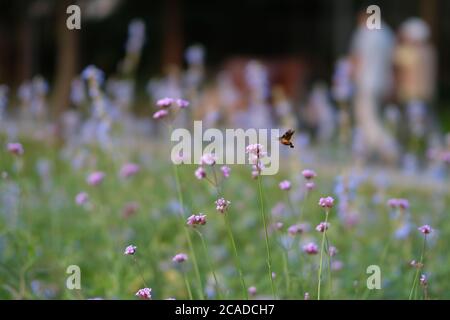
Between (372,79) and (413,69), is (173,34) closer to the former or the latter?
(413,69)

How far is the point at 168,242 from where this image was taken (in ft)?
13.1

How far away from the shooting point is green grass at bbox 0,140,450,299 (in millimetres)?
2871

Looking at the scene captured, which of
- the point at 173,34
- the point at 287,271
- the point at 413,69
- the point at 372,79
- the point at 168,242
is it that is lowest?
the point at 168,242

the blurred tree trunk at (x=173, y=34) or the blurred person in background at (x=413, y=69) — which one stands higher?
the blurred tree trunk at (x=173, y=34)

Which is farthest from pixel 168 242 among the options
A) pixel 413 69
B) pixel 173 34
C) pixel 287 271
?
pixel 173 34

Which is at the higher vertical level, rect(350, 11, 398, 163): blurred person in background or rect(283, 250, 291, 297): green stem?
rect(350, 11, 398, 163): blurred person in background

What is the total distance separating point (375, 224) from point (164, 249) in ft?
3.93

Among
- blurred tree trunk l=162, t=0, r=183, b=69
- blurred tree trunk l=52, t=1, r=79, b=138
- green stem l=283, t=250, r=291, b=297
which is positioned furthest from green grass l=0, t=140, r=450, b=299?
blurred tree trunk l=162, t=0, r=183, b=69

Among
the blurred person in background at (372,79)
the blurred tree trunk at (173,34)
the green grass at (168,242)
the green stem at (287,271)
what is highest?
the blurred tree trunk at (173,34)

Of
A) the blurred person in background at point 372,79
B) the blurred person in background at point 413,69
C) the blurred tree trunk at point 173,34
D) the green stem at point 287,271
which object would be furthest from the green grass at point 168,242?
the blurred tree trunk at point 173,34

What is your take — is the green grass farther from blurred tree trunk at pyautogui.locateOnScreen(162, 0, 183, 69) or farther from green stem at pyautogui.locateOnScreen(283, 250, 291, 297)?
blurred tree trunk at pyautogui.locateOnScreen(162, 0, 183, 69)

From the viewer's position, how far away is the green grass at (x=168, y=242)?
2.87m

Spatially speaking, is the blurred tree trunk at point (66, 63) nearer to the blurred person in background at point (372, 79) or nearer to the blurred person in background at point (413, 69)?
the blurred person in background at point (372, 79)
